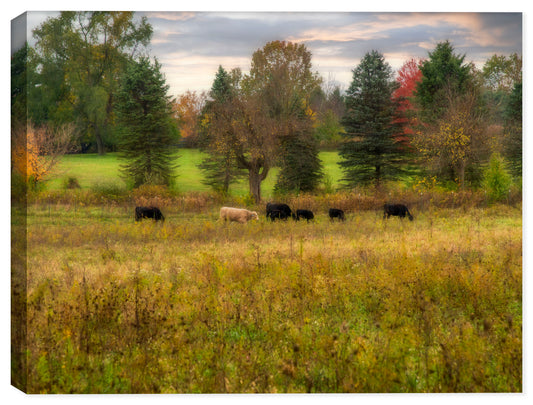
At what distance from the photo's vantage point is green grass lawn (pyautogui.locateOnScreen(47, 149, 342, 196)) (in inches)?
414

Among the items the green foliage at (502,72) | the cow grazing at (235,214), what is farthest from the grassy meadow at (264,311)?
the cow grazing at (235,214)

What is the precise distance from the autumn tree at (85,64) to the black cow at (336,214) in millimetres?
7085

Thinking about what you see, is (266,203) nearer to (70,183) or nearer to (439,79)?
(70,183)

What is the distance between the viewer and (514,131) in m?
9.29

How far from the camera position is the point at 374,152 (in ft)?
48.4

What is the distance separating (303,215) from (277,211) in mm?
896

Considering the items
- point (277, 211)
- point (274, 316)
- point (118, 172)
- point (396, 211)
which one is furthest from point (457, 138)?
point (118, 172)

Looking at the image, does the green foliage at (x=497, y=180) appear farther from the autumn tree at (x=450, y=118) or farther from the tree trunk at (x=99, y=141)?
the tree trunk at (x=99, y=141)

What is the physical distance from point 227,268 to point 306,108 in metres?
6.07

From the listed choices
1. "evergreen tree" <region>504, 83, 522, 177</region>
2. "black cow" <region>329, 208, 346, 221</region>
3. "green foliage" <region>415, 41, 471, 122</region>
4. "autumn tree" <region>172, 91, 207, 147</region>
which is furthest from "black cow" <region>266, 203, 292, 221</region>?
"evergreen tree" <region>504, 83, 522, 177</region>

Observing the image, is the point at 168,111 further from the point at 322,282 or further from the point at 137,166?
the point at 322,282

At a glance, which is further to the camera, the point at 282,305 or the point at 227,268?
the point at 227,268

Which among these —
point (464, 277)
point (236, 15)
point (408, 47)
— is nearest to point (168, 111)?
point (236, 15)

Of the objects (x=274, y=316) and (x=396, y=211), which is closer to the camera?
(x=274, y=316)
